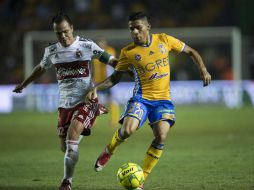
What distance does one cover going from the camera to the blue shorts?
7625 millimetres

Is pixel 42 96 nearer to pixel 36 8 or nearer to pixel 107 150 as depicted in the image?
pixel 36 8

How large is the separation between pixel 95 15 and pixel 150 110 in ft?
61.3

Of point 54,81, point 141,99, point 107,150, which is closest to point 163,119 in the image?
point 141,99

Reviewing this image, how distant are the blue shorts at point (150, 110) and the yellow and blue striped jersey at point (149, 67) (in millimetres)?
71

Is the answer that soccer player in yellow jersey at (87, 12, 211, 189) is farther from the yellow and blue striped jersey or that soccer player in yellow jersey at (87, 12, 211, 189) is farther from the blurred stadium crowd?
the blurred stadium crowd

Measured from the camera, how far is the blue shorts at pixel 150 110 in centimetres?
762

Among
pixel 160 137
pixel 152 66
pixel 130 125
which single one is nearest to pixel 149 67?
pixel 152 66

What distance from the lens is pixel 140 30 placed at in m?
7.66

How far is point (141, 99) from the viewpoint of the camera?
7738 mm

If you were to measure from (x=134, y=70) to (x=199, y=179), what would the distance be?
171 cm

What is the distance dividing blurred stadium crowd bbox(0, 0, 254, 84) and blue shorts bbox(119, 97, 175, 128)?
57.5 feet

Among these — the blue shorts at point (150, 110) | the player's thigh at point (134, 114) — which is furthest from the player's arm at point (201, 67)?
the player's thigh at point (134, 114)

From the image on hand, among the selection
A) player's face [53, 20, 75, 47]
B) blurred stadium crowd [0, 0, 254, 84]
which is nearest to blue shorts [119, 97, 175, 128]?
player's face [53, 20, 75, 47]

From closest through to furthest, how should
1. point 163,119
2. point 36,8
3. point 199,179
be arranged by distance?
1. point 163,119
2. point 199,179
3. point 36,8
